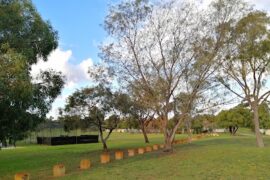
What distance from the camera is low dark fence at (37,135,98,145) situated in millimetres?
45138

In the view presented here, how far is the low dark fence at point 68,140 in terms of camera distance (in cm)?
4514

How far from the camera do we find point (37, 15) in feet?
47.5

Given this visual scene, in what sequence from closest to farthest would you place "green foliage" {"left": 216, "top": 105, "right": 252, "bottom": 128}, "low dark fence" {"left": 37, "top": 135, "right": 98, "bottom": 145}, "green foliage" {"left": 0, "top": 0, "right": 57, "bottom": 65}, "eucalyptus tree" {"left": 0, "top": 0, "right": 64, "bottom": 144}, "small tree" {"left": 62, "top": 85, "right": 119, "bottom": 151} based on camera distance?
"eucalyptus tree" {"left": 0, "top": 0, "right": 64, "bottom": 144} < "green foliage" {"left": 0, "top": 0, "right": 57, "bottom": 65} < "small tree" {"left": 62, "top": 85, "right": 119, "bottom": 151} < "low dark fence" {"left": 37, "top": 135, "right": 98, "bottom": 145} < "green foliage" {"left": 216, "top": 105, "right": 252, "bottom": 128}

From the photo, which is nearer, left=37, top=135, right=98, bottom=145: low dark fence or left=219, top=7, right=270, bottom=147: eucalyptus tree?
left=219, top=7, right=270, bottom=147: eucalyptus tree

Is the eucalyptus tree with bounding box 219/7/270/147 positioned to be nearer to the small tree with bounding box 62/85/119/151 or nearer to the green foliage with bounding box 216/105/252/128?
the small tree with bounding box 62/85/119/151

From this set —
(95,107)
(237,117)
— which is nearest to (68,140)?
(95,107)

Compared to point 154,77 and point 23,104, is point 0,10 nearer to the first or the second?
point 23,104

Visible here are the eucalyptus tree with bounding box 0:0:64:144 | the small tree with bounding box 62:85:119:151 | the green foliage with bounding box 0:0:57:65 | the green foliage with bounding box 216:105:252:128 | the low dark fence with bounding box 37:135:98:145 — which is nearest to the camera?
the eucalyptus tree with bounding box 0:0:64:144

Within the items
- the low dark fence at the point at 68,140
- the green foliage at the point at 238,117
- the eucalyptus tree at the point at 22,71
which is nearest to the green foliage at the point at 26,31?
the eucalyptus tree at the point at 22,71

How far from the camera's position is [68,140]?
46.3m

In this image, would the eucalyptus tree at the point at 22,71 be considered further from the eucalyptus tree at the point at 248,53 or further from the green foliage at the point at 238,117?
the green foliage at the point at 238,117

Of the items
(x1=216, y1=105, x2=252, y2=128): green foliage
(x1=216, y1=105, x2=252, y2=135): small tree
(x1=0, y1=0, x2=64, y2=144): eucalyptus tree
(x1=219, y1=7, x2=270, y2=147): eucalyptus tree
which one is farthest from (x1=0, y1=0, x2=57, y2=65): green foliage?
(x1=216, y1=105, x2=252, y2=128): green foliage

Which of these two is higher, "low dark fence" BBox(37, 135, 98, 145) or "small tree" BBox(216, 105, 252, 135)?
"small tree" BBox(216, 105, 252, 135)

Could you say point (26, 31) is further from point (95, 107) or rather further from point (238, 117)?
point (238, 117)
